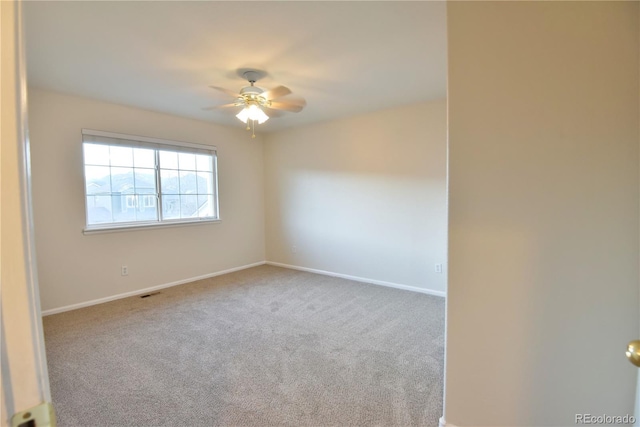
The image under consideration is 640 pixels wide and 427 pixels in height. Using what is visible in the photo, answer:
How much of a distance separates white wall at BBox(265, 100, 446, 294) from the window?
118cm

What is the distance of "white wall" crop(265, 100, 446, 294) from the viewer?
3.75 metres

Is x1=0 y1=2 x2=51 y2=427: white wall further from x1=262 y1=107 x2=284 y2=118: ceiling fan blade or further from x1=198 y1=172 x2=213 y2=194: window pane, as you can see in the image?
x1=198 y1=172 x2=213 y2=194: window pane

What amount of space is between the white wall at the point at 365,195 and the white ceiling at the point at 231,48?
0.65 meters

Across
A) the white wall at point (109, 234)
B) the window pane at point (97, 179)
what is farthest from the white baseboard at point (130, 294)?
the window pane at point (97, 179)

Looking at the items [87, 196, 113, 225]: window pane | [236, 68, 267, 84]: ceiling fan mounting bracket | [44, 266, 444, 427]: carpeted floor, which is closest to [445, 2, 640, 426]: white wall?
[44, 266, 444, 427]: carpeted floor

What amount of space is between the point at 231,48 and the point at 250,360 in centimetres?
239

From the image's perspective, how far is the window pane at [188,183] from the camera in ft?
14.4

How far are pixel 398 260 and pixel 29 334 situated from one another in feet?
12.9

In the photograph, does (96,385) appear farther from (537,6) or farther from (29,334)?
(537,6)

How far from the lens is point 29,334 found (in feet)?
1.49

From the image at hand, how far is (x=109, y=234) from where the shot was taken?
3.64 m

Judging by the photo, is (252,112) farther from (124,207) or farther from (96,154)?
(124,207)

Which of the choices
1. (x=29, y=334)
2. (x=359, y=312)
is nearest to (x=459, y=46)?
(x=29, y=334)

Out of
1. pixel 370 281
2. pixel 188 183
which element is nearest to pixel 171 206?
pixel 188 183
